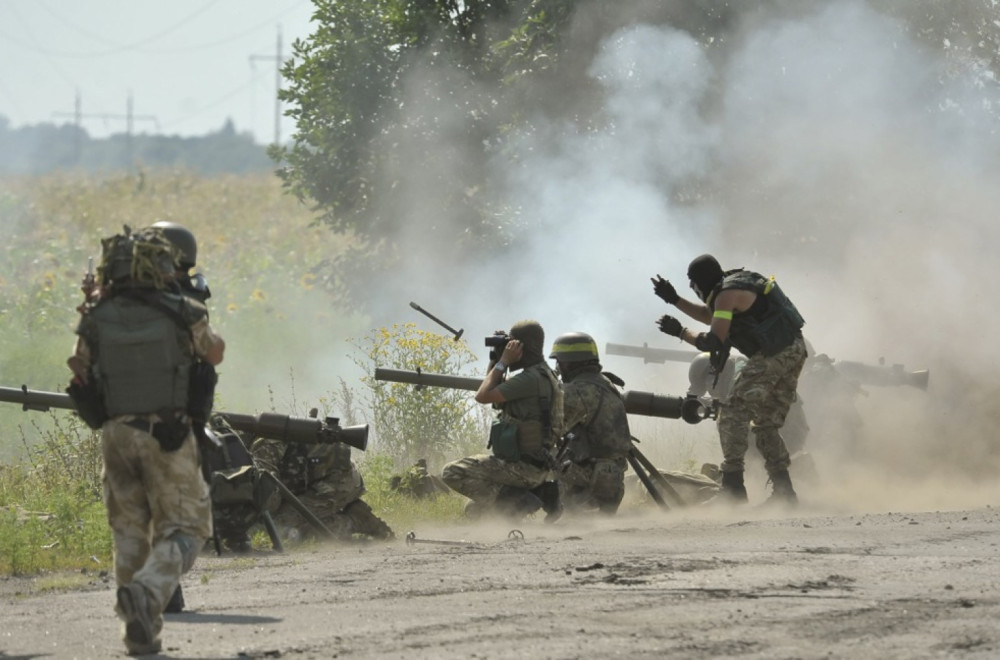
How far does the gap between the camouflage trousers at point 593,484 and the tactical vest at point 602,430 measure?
0.06 meters

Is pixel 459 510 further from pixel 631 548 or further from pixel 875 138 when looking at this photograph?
pixel 875 138

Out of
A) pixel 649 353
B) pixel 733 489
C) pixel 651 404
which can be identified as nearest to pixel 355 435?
pixel 651 404

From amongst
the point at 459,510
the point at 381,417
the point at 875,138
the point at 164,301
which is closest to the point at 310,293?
the point at 875,138

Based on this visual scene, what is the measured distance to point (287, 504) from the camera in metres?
10.5

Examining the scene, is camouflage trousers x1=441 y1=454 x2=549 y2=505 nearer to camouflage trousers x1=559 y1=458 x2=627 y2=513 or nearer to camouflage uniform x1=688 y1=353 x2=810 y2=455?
camouflage trousers x1=559 y1=458 x2=627 y2=513

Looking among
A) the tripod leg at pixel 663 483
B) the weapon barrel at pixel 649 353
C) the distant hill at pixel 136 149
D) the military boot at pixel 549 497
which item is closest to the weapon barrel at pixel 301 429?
the military boot at pixel 549 497

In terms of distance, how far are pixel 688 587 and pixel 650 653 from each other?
1.47 m

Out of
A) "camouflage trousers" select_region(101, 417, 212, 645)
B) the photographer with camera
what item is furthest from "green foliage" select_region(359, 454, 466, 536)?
"camouflage trousers" select_region(101, 417, 212, 645)

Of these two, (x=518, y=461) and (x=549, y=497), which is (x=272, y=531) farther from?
(x=549, y=497)

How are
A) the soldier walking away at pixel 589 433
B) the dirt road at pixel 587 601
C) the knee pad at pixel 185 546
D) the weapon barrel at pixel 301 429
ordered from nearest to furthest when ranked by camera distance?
the dirt road at pixel 587 601 < the knee pad at pixel 185 546 < the weapon barrel at pixel 301 429 < the soldier walking away at pixel 589 433


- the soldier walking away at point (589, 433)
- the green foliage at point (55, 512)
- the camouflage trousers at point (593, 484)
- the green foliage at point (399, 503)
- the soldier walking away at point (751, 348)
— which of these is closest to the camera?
the green foliage at point (55, 512)

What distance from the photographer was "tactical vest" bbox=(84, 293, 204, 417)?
6.35m

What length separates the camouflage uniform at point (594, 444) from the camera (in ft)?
37.1

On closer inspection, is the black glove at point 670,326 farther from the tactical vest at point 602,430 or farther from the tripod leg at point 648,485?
the tripod leg at point 648,485
